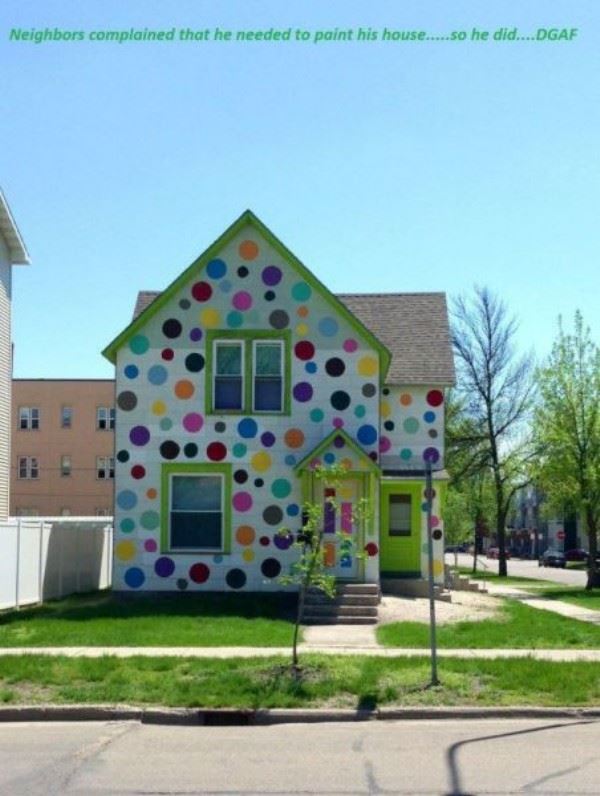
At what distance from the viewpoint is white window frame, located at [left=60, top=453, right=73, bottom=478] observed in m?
63.5

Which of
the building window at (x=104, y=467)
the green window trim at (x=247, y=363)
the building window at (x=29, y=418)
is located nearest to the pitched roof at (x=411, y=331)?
the green window trim at (x=247, y=363)

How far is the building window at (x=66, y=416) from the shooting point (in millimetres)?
63375

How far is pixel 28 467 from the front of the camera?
6391cm

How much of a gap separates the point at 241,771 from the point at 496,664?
18.3 ft

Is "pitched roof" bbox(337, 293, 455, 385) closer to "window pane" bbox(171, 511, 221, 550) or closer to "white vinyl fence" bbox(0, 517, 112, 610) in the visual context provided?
"window pane" bbox(171, 511, 221, 550)

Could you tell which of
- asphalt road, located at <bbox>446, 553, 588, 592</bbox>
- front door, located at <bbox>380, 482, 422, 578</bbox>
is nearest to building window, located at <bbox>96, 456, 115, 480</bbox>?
asphalt road, located at <bbox>446, 553, 588, 592</bbox>

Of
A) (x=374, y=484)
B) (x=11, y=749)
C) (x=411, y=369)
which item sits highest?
(x=411, y=369)

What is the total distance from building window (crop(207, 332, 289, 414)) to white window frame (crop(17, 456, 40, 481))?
42746 mm

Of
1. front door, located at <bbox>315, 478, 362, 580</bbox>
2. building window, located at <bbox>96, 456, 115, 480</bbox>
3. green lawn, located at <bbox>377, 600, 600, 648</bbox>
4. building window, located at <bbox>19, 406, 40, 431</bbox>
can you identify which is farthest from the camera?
building window, located at <bbox>96, 456, 115, 480</bbox>

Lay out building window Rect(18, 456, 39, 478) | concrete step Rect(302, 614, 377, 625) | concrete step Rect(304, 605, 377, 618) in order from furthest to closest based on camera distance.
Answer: building window Rect(18, 456, 39, 478), concrete step Rect(304, 605, 377, 618), concrete step Rect(302, 614, 377, 625)

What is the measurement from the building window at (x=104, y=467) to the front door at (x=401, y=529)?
3839 centimetres

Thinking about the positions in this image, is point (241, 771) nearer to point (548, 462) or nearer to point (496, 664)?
point (496, 664)

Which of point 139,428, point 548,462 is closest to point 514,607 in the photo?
point 139,428

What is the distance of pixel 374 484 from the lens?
75.0ft
